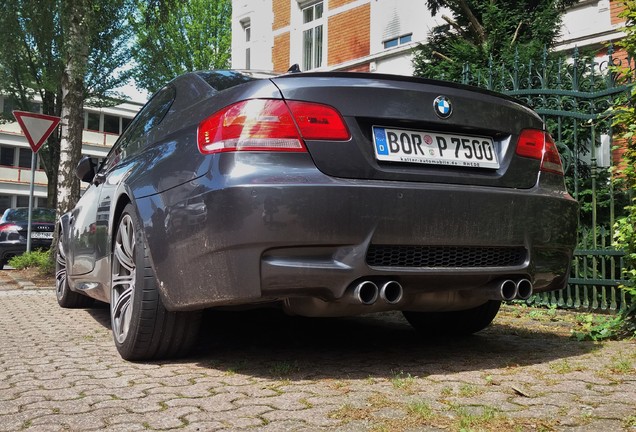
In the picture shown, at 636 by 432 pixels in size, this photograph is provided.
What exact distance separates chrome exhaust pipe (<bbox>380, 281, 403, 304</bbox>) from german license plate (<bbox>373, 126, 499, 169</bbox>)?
0.56 m

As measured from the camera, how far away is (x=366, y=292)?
9.68 ft

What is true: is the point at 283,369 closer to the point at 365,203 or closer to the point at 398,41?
the point at 365,203

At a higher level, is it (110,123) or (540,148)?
(110,123)

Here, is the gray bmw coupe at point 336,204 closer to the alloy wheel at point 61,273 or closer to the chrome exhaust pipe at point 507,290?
the chrome exhaust pipe at point 507,290

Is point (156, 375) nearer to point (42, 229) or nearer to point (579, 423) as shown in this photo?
point (579, 423)

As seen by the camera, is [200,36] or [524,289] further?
[200,36]

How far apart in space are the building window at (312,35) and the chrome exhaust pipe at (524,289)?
18822 millimetres

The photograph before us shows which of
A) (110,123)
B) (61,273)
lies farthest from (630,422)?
(110,123)

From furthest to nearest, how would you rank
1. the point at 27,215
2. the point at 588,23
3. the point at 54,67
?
the point at 54,67 < the point at 27,215 < the point at 588,23

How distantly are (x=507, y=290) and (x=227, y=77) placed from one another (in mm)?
1853

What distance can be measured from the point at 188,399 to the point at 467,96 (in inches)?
76.5

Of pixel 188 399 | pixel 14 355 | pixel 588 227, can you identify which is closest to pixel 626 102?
pixel 588 227

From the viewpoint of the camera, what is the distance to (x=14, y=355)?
388 centimetres

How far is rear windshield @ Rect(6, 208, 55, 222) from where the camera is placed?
16628 mm
